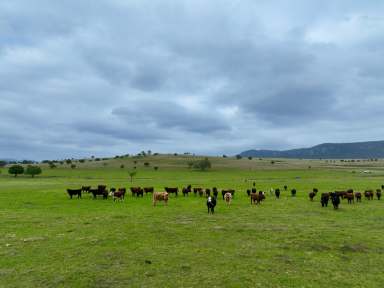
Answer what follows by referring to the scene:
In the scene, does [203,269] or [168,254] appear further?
[168,254]

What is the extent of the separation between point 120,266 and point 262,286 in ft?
17.9

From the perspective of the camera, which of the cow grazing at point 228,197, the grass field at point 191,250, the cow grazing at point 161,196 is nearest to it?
the grass field at point 191,250

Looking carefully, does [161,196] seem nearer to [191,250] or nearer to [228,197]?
[228,197]

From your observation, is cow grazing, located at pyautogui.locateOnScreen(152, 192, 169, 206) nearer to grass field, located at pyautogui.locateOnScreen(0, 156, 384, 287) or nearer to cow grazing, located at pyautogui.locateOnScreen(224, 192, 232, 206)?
cow grazing, located at pyautogui.locateOnScreen(224, 192, 232, 206)

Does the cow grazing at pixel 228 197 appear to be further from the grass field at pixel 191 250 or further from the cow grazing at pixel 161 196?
the grass field at pixel 191 250

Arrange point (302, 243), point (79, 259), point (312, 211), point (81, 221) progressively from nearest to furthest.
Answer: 1. point (79, 259)
2. point (302, 243)
3. point (81, 221)
4. point (312, 211)

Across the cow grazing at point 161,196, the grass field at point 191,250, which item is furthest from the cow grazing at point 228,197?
the grass field at point 191,250

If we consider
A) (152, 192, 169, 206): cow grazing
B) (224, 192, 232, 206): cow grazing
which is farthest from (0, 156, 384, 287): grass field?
(224, 192, 232, 206): cow grazing

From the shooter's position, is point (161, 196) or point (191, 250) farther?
point (161, 196)

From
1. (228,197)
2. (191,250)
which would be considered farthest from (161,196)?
(191,250)

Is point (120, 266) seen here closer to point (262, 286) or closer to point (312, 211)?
point (262, 286)

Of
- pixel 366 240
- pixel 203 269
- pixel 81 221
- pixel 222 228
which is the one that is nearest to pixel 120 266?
pixel 203 269

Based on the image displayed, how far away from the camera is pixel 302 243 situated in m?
14.7

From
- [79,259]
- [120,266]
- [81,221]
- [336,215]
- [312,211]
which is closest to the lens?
[120,266]
